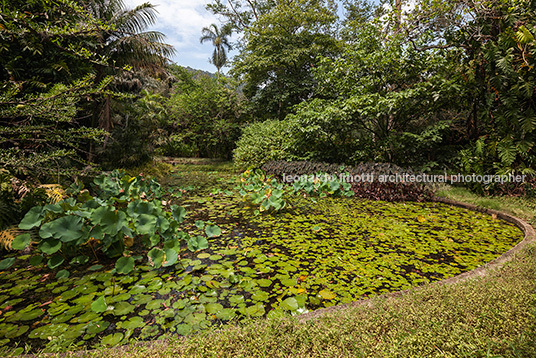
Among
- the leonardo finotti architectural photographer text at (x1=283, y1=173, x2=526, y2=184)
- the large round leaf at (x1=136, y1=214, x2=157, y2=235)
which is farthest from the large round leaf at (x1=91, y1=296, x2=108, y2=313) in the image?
the leonardo finotti architectural photographer text at (x1=283, y1=173, x2=526, y2=184)

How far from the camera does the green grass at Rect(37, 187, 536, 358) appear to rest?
1049mm

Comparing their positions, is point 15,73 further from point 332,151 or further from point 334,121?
point 332,151

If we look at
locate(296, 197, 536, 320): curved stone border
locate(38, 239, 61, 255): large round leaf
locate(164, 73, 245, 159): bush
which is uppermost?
locate(164, 73, 245, 159): bush

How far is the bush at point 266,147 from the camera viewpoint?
8.77 meters

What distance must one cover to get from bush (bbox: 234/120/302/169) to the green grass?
7.04 metres

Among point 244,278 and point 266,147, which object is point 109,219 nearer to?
point 244,278

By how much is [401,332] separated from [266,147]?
8.59m

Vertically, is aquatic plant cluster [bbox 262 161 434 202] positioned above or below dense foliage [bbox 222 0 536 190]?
below

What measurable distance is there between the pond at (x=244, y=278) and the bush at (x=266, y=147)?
5.18m

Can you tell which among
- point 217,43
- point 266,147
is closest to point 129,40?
point 266,147

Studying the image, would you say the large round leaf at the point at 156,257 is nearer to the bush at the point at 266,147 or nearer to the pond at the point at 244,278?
the pond at the point at 244,278

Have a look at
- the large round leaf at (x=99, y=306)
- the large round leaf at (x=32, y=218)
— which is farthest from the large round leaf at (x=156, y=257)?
the large round leaf at (x=32, y=218)

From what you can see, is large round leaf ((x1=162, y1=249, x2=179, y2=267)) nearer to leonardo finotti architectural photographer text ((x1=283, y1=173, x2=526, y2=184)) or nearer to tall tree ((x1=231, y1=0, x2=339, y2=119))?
leonardo finotti architectural photographer text ((x1=283, y1=173, x2=526, y2=184))

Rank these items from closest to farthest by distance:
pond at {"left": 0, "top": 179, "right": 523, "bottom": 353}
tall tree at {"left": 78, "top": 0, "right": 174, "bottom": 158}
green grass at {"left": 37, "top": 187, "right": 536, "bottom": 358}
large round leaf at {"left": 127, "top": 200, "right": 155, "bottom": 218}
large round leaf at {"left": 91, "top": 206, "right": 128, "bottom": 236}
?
green grass at {"left": 37, "top": 187, "right": 536, "bottom": 358}
pond at {"left": 0, "top": 179, "right": 523, "bottom": 353}
large round leaf at {"left": 91, "top": 206, "right": 128, "bottom": 236}
large round leaf at {"left": 127, "top": 200, "right": 155, "bottom": 218}
tall tree at {"left": 78, "top": 0, "right": 174, "bottom": 158}
